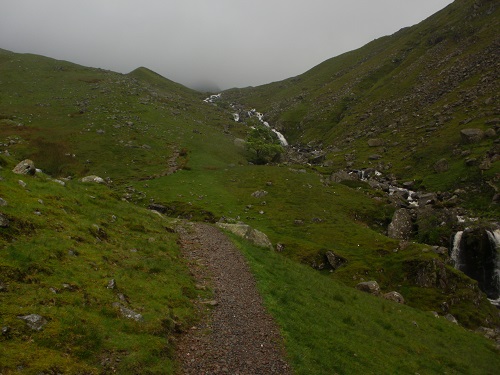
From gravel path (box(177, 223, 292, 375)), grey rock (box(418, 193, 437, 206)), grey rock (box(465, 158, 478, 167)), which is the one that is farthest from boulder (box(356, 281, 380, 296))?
grey rock (box(465, 158, 478, 167))

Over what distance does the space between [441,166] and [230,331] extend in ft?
269

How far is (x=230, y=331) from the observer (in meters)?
16.2

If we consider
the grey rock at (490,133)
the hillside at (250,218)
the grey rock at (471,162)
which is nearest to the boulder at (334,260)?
the hillside at (250,218)

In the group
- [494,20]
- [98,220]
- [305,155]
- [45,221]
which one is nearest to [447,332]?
[98,220]

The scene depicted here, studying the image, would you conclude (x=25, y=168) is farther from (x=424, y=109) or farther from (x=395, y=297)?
(x=424, y=109)

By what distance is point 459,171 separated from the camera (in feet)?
245

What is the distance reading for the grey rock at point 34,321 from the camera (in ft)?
36.0

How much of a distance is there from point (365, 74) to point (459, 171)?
405 feet

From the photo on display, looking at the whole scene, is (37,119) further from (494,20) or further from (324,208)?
(494,20)

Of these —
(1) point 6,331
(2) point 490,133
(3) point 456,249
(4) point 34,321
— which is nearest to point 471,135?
(2) point 490,133

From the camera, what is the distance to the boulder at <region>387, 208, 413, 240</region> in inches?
2108

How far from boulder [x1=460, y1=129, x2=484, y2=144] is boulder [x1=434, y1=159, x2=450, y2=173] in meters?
9.98

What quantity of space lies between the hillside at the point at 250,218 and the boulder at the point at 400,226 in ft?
1.36

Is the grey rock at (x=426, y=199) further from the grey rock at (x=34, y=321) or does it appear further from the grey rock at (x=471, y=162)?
the grey rock at (x=34, y=321)
